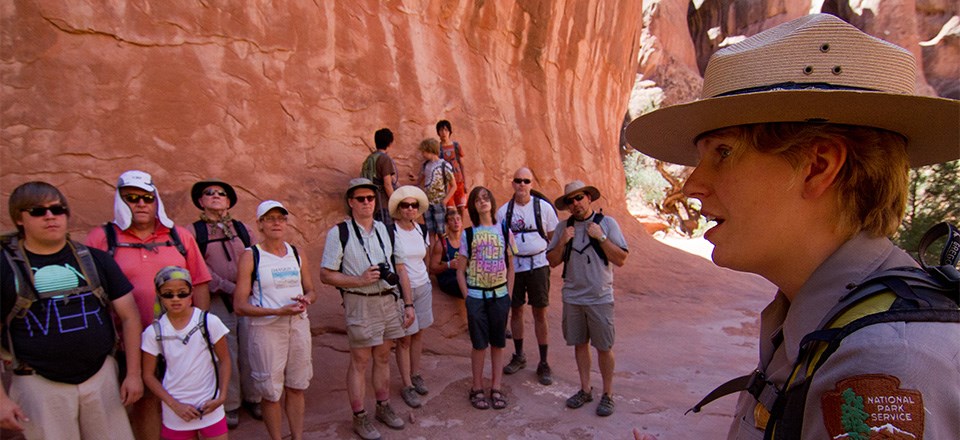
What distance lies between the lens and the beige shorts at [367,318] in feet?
13.9

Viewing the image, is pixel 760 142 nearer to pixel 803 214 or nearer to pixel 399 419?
pixel 803 214

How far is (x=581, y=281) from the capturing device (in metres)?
4.75

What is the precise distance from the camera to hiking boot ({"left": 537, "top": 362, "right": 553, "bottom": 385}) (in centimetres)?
545

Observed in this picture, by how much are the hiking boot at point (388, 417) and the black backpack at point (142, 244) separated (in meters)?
1.95

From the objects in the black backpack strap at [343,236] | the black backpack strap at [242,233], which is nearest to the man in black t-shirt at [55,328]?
the black backpack strap at [242,233]

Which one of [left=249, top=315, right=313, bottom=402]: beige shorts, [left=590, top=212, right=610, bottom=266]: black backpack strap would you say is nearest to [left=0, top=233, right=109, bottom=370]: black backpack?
[left=249, top=315, right=313, bottom=402]: beige shorts

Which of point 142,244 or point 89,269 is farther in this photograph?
point 142,244

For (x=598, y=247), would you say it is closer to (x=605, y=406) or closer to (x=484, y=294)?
(x=484, y=294)

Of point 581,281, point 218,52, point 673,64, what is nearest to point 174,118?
point 218,52

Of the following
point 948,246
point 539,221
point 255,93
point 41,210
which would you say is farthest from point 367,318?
point 948,246

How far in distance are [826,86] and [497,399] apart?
4.30 m

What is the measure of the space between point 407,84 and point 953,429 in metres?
7.25

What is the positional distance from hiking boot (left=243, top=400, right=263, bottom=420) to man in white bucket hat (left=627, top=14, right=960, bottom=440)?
4.11 m

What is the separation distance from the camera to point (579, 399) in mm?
4902
